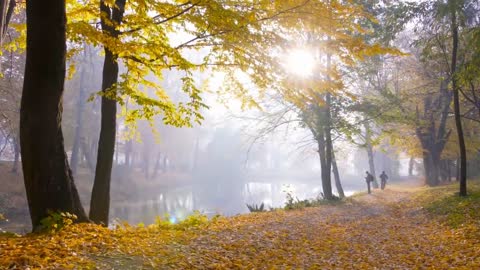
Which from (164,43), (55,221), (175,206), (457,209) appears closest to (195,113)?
(164,43)

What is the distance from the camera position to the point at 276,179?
75.8 m

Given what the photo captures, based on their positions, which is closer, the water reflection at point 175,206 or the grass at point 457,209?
the grass at point 457,209

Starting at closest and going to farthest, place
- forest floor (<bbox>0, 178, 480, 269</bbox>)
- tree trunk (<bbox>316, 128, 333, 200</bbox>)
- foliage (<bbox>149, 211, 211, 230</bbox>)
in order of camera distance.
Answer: forest floor (<bbox>0, 178, 480, 269</bbox>) → foliage (<bbox>149, 211, 211, 230</bbox>) → tree trunk (<bbox>316, 128, 333, 200</bbox>)

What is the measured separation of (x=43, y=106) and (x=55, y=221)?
71.1 inches

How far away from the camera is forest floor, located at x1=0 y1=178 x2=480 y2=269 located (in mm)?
5098

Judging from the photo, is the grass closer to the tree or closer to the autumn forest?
the autumn forest

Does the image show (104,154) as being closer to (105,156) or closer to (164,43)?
(105,156)

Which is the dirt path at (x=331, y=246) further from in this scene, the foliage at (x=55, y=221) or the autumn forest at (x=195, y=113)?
the foliage at (x=55, y=221)

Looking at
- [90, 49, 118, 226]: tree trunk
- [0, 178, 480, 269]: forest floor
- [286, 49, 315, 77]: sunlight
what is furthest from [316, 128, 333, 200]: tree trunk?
[90, 49, 118, 226]: tree trunk

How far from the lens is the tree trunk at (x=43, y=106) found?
5695 millimetres

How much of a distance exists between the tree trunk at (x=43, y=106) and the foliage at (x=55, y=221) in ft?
0.36

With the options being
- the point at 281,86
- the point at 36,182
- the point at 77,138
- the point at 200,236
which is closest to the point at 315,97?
the point at 281,86

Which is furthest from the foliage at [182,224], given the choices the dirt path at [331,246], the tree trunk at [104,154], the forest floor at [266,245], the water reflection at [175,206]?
the water reflection at [175,206]

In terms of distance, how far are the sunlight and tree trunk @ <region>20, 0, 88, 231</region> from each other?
4270mm
